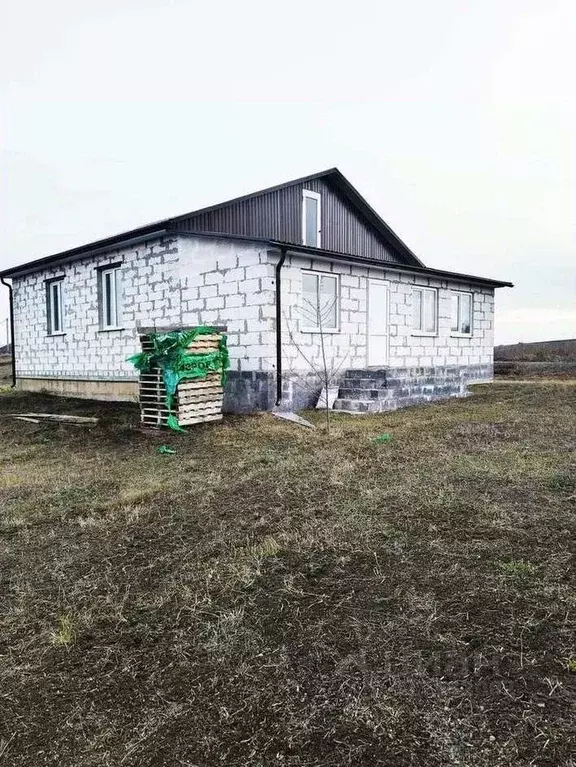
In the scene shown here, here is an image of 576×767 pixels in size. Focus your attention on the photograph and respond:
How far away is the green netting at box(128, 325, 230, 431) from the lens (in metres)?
8.63

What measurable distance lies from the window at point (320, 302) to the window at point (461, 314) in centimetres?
527

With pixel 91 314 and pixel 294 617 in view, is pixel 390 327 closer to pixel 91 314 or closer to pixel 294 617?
pixel 91 314

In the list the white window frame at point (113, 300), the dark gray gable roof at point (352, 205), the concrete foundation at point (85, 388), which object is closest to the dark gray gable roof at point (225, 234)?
the dark gray gable roof at point (352, 205)

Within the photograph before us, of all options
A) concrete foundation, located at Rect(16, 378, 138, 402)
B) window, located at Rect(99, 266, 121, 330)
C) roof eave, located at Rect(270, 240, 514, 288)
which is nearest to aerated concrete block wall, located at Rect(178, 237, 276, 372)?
roof eave, located at Rect(270, 240, 514, 288)

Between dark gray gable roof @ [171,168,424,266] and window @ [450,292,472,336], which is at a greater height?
dark gray gable roof @ [171,168,424,266]

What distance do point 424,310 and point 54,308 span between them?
34.7ft

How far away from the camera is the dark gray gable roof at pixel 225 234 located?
11469mm

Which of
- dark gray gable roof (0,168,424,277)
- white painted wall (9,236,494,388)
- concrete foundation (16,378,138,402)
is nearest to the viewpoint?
white painted wall (9,236,494,388)

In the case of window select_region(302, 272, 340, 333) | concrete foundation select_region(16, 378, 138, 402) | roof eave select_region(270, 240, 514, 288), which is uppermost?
roof eave select_region(270, 240, 514, 288)

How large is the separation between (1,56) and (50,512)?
12337 mm

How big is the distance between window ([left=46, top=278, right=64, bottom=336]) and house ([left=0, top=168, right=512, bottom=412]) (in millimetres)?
32

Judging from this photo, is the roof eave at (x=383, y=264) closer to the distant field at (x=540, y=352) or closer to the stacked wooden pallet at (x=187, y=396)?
the stacked wooden pallet at (x=187, y=396)

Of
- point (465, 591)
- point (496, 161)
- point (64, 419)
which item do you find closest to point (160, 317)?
point (64, 419)

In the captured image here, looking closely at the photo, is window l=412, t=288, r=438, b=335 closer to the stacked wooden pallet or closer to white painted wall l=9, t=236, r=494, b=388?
white painted wall l=9, t=236, r=494, b=388
